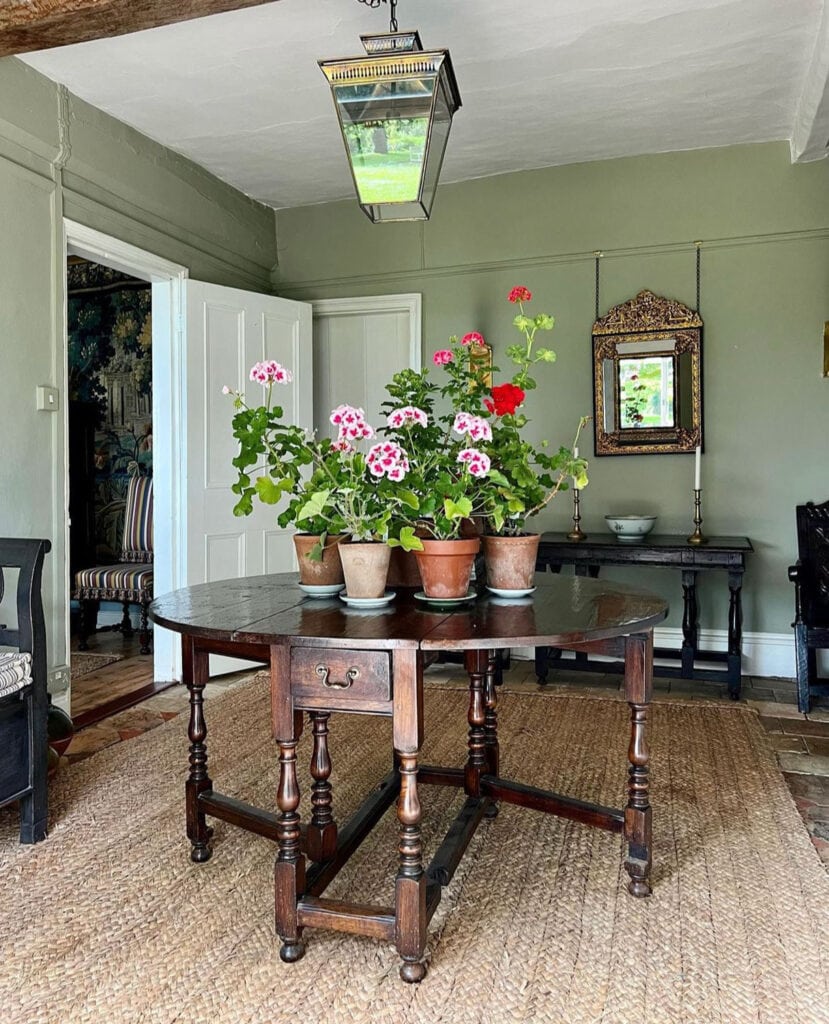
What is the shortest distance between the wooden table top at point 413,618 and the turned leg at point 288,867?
0.27 meters

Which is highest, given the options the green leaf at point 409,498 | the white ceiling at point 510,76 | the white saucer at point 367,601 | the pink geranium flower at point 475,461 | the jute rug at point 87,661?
the white ceiling at point 510,76

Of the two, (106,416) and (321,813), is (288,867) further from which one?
(106,416)

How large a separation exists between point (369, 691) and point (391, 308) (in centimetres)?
356

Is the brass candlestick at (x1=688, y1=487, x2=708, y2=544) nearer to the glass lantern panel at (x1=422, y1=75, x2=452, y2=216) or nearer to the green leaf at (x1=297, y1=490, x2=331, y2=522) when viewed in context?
the glass lantern panel at (x1=422, y1=75, x2=452, y2=216)

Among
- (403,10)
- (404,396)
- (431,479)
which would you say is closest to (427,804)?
(431,479)

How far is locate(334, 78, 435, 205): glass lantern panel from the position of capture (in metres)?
2.02

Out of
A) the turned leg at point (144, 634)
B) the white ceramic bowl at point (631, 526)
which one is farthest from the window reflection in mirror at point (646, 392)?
the turned leg at point (144, 634)

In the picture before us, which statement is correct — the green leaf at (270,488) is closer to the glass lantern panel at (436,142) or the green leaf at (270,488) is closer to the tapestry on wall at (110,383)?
the glass lantern panel at (436,142)

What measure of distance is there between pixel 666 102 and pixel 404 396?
101 inches

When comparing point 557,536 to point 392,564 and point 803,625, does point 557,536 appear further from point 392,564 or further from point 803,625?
point 392,564

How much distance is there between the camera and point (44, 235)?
3.16 metres

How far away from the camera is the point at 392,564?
2072 millimetres

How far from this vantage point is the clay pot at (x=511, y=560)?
1.86 metres

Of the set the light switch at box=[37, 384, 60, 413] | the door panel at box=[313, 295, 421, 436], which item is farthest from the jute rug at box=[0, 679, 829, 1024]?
the door panel at box=[313, 295, 421, 436]
